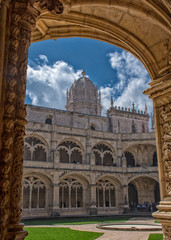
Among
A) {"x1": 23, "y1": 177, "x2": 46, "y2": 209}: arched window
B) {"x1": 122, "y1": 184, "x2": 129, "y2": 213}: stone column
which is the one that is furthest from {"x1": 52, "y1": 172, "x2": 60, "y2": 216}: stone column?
{"x1": 122, "y1": 184, "x2": 129, "y2": 213}: stone column

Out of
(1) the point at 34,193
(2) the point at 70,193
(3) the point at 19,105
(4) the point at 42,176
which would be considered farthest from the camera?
(1) the point at 34,193

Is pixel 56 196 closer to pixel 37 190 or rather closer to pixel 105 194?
pixel 37 190

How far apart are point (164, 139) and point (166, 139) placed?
0.08 meters

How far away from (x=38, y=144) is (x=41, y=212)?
716 cm

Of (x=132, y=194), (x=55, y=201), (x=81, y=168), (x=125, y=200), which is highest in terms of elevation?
(x=81, y=168)

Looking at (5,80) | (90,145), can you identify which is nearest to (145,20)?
(5,80)

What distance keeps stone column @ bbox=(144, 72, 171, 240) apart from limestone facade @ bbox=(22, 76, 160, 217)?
21884mm

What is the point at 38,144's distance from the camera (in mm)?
29719

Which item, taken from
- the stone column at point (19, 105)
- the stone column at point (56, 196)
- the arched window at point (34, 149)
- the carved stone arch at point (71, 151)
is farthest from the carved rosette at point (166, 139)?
the carved stone arch at point (71, 151)

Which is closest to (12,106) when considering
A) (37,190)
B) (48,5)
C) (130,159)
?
(48,5)

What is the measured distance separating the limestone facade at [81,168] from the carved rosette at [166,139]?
2202 cm

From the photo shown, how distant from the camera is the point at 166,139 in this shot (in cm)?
639

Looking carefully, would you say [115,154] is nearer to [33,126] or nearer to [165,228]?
[33,126]

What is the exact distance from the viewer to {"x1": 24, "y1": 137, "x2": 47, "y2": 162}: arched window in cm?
2928
